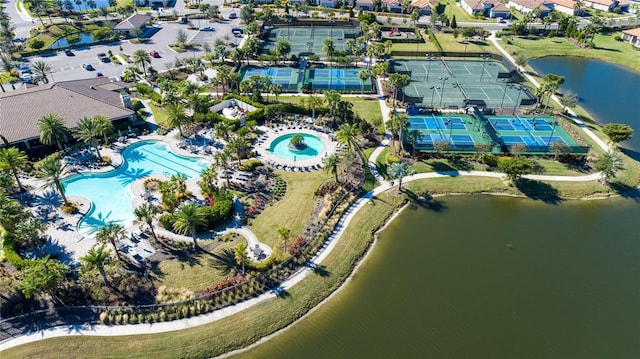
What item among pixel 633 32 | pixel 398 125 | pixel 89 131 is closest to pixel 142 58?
pixel 89 131

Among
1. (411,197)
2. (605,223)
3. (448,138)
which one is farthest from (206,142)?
(605,223)

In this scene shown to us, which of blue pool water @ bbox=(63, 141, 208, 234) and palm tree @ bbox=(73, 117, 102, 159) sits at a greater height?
palm tree @ bbox=(73, 117, 102, 159)

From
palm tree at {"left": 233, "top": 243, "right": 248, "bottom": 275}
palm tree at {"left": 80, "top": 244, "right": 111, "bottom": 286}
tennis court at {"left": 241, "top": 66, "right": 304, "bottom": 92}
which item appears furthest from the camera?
tennis court at {"left": 241, "top": 66, "right": 304, "bottom": 92}

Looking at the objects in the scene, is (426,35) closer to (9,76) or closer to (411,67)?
(411,67)

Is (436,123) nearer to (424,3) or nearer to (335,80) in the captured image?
(335,80)

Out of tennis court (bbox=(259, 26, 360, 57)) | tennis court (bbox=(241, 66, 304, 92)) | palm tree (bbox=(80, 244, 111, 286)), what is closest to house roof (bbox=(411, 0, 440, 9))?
tennis court (bbox=(259, 26, 360, 57))

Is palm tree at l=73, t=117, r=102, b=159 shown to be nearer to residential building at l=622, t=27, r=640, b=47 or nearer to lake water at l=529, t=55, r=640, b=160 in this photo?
lake water at l=529, t=55, r=640, b=160

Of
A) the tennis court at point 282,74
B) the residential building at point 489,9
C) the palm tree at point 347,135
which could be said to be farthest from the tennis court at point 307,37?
the palm tree at point 347,135
